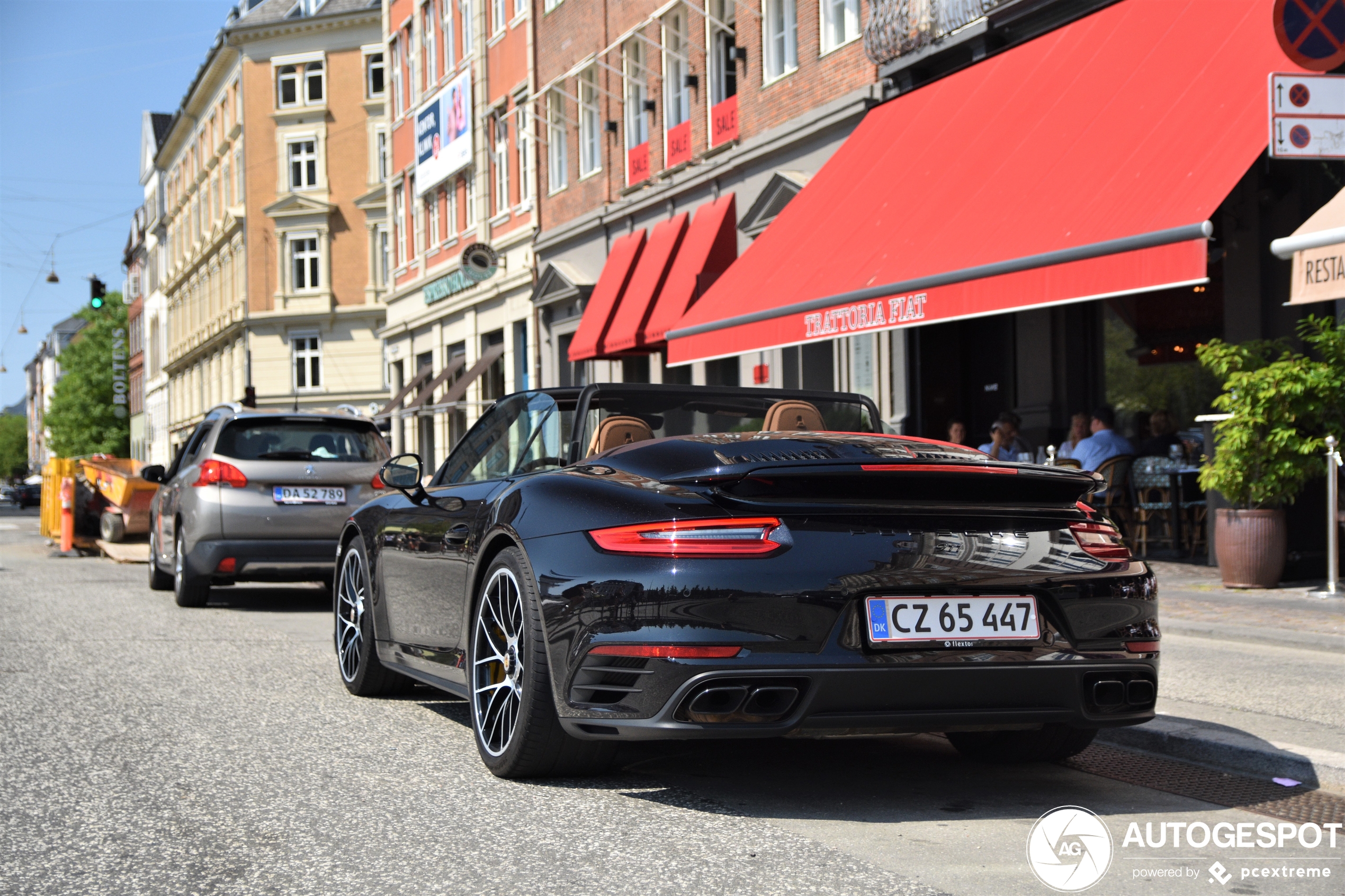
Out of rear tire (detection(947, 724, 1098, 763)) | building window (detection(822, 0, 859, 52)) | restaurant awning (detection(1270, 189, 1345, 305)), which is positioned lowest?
rear tire (detection(947, 724, 1098, 763))

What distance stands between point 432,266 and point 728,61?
15.6m

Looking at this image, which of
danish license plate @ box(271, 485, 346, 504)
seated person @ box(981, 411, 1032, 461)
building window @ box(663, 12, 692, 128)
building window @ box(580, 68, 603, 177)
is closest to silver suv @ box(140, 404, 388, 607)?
danish license plate @ box(271, 485, 346, 504)

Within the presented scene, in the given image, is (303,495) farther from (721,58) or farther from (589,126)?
(589,126)

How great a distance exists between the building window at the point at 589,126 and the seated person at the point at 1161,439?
13404 millimetres

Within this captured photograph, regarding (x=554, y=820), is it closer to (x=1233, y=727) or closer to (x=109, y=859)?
(x=109, y=859)

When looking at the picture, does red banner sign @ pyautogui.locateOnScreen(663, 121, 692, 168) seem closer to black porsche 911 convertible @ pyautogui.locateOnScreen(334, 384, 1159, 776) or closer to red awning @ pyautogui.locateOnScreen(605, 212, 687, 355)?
red awning @ pyautogui.locateOnScreen(605, 212, 687, 355)

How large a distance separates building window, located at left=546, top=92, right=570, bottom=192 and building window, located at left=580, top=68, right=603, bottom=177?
0.98m

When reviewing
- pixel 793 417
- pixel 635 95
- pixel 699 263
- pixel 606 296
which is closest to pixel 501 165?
pixel 635 95

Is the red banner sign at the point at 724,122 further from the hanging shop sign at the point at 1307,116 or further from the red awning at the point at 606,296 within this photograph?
the hanging shop sign at the point at 1307,116

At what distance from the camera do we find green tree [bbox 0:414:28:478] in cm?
18225

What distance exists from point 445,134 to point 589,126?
807 centimetres

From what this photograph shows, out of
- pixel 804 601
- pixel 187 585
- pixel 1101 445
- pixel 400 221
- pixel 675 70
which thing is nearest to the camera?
pixel 804 601

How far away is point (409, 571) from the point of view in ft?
20.6

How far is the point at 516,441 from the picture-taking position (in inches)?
235
